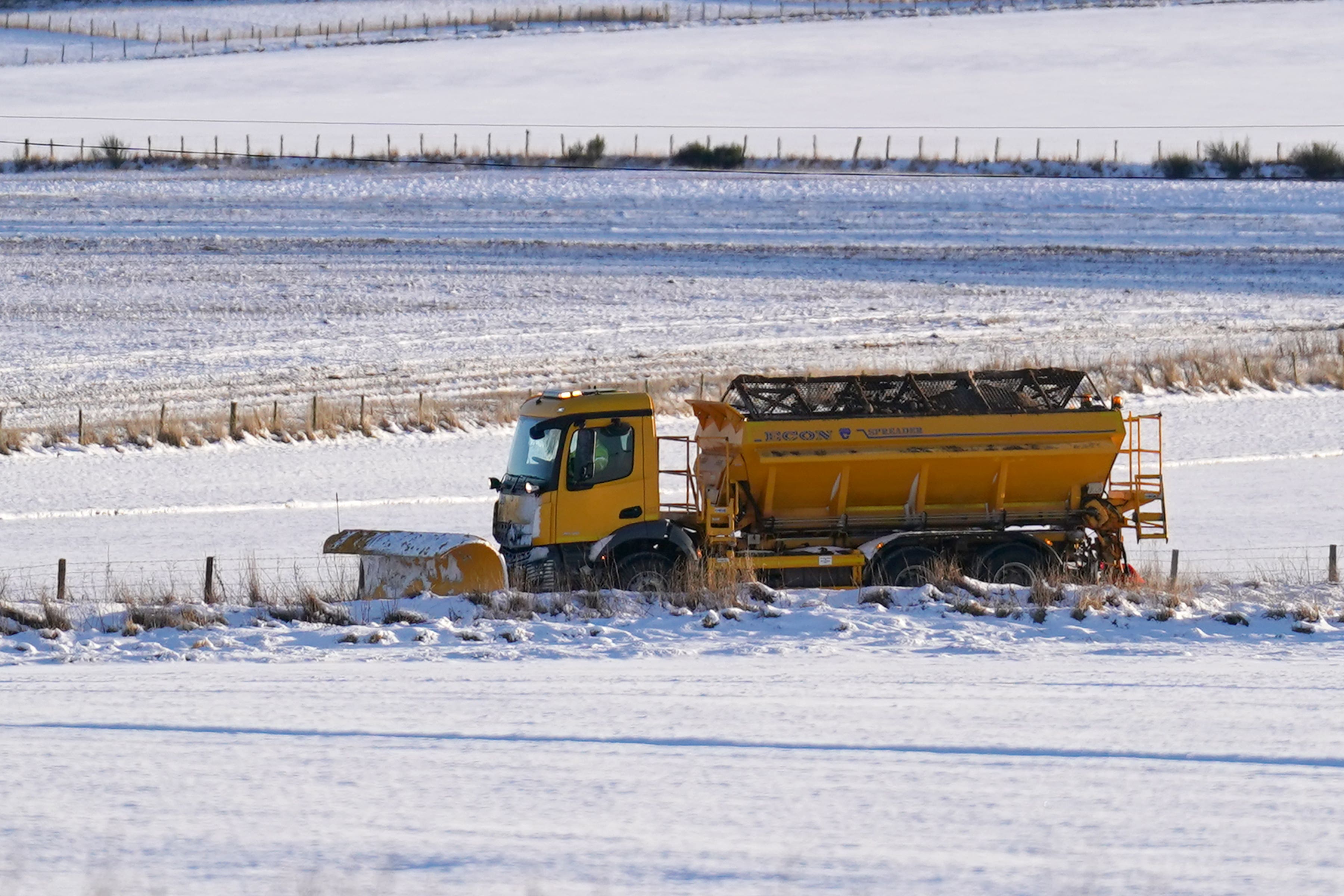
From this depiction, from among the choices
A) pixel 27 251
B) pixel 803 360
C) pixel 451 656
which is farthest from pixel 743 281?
pixel 451 656

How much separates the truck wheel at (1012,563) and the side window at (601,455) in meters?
3.41

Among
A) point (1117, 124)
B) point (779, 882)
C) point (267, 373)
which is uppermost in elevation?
point (1117, 124)

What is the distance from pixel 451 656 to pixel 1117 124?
178 feet

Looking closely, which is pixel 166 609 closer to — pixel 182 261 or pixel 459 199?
pixel 182 261

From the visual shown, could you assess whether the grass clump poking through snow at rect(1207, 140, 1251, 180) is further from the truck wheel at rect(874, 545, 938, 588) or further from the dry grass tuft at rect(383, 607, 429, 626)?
the dry grass tuft at rect(383, 607, 429, 626)

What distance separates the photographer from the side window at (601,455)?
49.4ft

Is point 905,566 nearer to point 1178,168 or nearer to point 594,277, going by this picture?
point 594,277

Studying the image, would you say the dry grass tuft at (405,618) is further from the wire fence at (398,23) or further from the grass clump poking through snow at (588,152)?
the wire fence at (398,23)

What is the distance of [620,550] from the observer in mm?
15047

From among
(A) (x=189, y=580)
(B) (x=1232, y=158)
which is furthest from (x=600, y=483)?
(B) (x=1232, y=158)

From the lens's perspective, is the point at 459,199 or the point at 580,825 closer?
the point at 580,825

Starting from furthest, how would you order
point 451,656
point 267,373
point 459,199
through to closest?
point 459,199
point 267,373
point 451,656

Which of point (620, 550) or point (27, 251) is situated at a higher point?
point (27, 251)

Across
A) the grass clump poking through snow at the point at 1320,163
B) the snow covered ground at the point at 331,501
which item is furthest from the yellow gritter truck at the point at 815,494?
the grass clump poking through snow at the point at 1320,163
